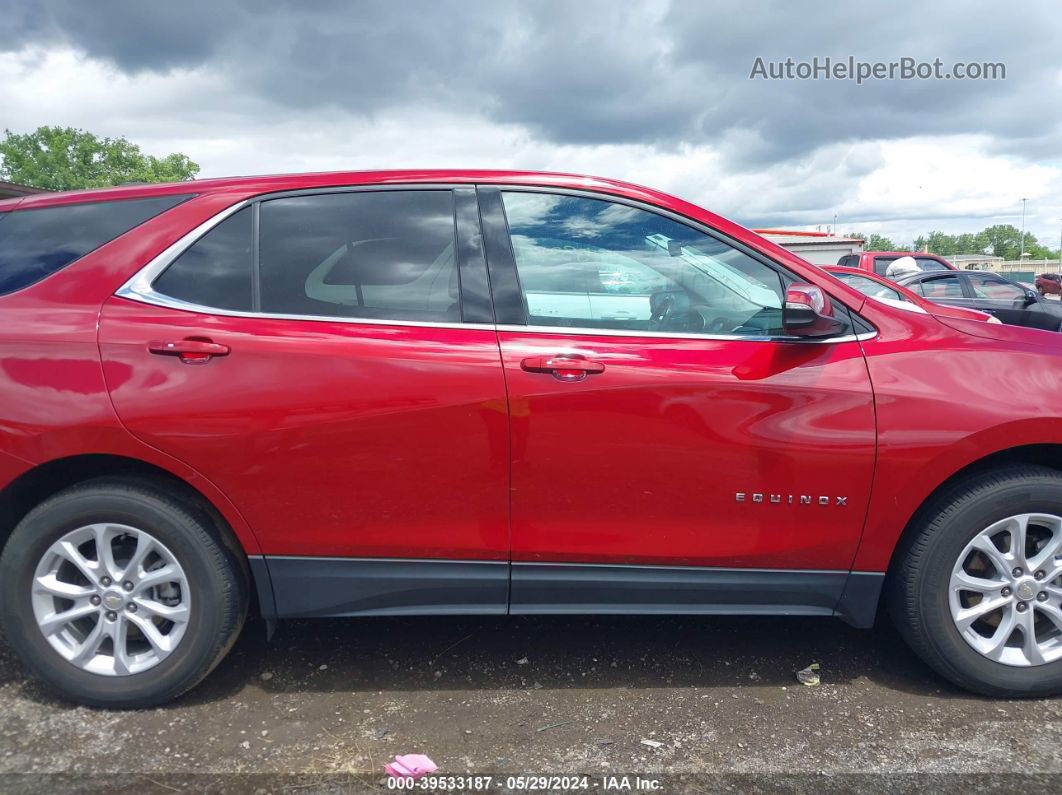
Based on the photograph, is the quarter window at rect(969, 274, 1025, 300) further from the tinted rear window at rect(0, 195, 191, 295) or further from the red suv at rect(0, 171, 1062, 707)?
the tinted rear window at rect(0, 195, 191, 295)

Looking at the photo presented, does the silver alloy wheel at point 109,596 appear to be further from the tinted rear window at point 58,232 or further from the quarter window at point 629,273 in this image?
the quarter window at point 629,273

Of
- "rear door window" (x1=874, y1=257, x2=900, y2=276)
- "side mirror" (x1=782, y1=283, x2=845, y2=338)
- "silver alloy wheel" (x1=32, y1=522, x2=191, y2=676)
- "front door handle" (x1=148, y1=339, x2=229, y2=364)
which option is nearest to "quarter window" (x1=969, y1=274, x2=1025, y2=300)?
"rear door window" (x1=874, y1=257, x2=900, y2=276)

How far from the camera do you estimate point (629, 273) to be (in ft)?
8.33

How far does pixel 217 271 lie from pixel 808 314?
1.95 meters

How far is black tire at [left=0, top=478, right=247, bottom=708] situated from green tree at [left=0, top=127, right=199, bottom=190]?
181ft

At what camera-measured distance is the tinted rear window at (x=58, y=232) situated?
252 centimetres

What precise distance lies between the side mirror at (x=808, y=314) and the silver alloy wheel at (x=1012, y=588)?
86cm

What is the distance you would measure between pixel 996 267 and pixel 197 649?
3996 inches

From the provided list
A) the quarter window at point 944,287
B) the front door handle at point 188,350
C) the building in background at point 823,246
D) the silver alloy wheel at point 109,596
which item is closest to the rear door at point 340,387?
the front door handle at point 188,350

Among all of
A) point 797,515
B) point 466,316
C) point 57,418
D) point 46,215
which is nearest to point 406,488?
point 466,316

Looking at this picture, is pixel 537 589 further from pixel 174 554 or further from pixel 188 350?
pixel 188 350

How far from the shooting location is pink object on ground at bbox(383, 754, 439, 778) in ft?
7.22

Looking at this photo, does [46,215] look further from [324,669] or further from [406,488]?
[324,669]

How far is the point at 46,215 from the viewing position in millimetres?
2592
